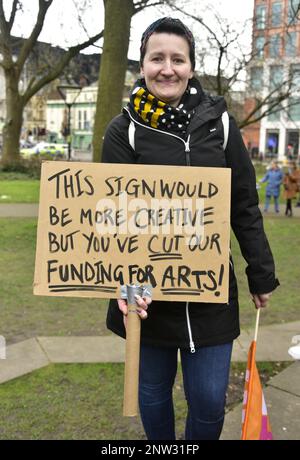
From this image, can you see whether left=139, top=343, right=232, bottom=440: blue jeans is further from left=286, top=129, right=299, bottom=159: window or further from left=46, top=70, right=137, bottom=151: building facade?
left=46, top=70, right=137, bottom=151: building facade

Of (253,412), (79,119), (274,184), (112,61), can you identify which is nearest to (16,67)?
(274,184)

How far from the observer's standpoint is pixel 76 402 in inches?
124

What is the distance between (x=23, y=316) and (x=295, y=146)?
62.0 metres

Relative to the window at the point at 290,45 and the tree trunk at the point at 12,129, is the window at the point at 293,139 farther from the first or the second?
the tree trunk at the point at 12,129

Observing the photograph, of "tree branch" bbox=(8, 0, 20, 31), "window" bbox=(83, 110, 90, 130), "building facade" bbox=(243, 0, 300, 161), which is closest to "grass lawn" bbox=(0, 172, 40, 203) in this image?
"tree branch" bbox=(8, 0, 20, 31)

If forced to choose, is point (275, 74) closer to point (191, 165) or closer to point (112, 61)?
point (112, 61)

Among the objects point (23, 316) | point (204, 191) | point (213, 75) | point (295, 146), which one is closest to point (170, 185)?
point (204, 191)

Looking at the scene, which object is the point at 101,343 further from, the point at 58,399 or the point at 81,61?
the point at 81,61

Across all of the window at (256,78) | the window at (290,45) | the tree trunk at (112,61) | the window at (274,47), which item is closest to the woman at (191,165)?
the tree trunk at (112,61)

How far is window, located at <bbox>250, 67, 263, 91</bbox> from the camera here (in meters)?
20.8

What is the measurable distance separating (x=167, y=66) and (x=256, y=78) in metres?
20.8

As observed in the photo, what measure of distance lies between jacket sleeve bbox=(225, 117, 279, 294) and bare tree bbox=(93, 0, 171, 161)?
549cm

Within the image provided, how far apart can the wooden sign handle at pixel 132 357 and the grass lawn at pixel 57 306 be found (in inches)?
91.2

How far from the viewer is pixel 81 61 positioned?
2525 cm
